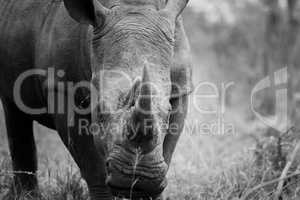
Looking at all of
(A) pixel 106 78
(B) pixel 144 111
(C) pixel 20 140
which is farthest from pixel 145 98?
(C) pixel 20 140

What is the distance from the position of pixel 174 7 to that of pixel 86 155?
1113 millimetres

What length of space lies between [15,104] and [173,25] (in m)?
1.74

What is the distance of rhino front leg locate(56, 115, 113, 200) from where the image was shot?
12.3ft

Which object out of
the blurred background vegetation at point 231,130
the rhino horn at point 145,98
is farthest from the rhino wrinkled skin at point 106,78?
the blurred background vegetation at point 231,130

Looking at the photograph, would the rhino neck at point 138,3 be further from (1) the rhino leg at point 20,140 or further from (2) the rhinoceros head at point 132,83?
(1) the rhino leg at point 20,140

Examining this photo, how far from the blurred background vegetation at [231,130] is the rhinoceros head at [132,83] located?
1.96 feet

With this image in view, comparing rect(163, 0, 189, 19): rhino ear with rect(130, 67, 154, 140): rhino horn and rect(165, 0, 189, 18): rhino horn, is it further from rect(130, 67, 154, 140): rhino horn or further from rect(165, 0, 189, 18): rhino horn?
rect(130, 67, 154, 140): rhino horn

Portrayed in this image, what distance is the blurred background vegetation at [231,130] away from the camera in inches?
169

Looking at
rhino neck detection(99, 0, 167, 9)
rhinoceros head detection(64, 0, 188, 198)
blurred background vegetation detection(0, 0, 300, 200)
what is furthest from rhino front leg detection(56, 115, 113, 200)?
rhino neck detection(99, 0, 167, 9)

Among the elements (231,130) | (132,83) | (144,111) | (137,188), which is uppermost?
(132,83)

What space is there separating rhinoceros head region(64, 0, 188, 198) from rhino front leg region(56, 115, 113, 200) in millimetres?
597

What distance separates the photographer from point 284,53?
9.52m

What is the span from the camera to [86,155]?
3.78m

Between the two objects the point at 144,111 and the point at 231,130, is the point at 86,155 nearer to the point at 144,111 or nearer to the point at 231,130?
the point at 144,111
